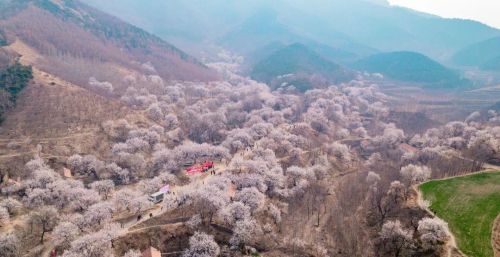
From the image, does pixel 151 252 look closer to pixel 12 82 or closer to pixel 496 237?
pixel 496 237

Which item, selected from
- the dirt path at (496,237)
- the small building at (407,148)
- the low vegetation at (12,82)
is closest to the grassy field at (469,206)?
the dirt path at (496,237)

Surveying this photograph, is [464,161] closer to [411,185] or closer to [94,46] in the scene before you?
[411,185]

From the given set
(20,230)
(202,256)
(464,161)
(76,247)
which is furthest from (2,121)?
(464,161)

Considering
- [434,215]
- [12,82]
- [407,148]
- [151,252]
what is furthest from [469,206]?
[12,82]

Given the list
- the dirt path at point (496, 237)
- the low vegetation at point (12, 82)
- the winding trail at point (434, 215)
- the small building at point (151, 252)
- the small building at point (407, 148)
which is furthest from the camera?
the small building at point (407, 148)

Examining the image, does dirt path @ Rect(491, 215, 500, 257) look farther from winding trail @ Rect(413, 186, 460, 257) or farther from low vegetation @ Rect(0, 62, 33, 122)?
low vegetation @ Rect(0, 62, 33, 122)

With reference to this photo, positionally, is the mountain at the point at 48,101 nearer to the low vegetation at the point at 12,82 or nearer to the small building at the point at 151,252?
the low vegetation at the point at 12,82
